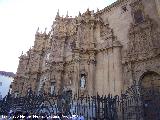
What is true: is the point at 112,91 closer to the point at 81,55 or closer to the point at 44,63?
the point at 81,55

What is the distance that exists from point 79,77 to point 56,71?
5.55 meters

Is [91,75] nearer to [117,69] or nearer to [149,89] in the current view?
[117,69]

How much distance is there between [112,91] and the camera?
69.1ft

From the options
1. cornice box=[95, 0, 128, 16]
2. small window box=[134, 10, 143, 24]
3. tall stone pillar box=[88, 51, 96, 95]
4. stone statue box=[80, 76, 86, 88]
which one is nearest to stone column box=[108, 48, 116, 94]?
tall stone pillar box=[88, 51, 96, 95]

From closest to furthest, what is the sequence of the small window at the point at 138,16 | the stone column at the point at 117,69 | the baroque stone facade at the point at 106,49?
1. the baroque stone facade at the point at 106,49
2. the stone column at the point at 117,69
3. the small window at the point at 138,16

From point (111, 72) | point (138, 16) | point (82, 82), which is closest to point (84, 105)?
point (111, 72)

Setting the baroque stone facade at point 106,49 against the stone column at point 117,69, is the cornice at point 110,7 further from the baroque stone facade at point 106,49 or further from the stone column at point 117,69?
the stone column at point 117,69

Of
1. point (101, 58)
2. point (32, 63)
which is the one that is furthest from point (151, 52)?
point (32, 63)

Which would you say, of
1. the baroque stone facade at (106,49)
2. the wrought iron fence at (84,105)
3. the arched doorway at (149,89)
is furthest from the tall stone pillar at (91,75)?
the arched doorway at (149,89)

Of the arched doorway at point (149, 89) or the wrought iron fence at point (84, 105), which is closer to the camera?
the wrought iron fence at point (84, 105)

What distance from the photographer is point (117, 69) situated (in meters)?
21.5

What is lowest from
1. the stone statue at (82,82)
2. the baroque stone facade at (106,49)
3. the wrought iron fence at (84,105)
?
the wrought iron fence at (84,105)

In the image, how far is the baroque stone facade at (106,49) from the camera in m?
19.7

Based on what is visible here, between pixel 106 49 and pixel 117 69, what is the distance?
2831 mm
